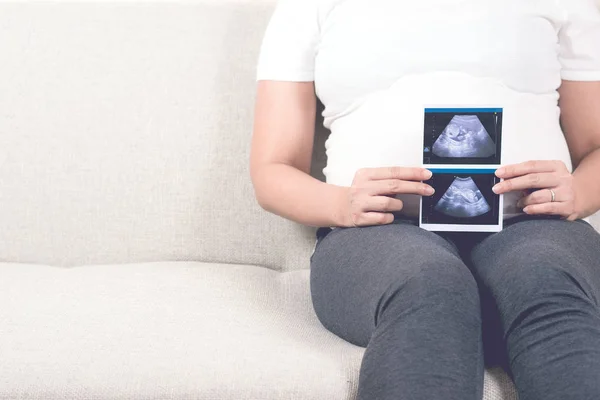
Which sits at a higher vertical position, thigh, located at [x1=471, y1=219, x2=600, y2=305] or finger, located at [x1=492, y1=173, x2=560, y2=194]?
finger, located at [x1=492, y1=173, x2=560, y2=194]

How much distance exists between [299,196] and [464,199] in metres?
0.29

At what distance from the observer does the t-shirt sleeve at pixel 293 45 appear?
1440 mm

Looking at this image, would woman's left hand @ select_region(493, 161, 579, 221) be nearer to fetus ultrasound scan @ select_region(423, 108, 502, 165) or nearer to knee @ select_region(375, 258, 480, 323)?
fetus ultrasound scan @ select_region(423, 108, 502, 165)

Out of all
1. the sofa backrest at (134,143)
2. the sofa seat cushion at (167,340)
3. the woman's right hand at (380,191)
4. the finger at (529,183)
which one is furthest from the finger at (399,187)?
the sofa backrest at (134,143)

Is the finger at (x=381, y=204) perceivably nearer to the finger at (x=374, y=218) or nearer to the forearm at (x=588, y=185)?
the finger at (x=374, y=218)

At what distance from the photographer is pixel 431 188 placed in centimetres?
119

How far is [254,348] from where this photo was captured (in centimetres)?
115

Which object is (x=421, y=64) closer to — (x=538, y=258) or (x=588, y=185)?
(x=588, y=185)

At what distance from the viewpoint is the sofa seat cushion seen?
3.53ft

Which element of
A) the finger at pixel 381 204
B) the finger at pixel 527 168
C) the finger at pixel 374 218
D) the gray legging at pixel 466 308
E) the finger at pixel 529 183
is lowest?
the gray legging at pixel 466 308

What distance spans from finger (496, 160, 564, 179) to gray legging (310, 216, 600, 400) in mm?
79

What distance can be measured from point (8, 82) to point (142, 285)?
61cm

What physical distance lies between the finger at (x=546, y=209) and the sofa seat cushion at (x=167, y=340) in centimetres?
28

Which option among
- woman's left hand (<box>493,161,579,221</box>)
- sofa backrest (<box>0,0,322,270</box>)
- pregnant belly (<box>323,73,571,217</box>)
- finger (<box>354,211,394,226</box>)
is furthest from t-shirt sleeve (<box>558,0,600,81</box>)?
sofa backrest (<box>0,0,322,270</box>)
